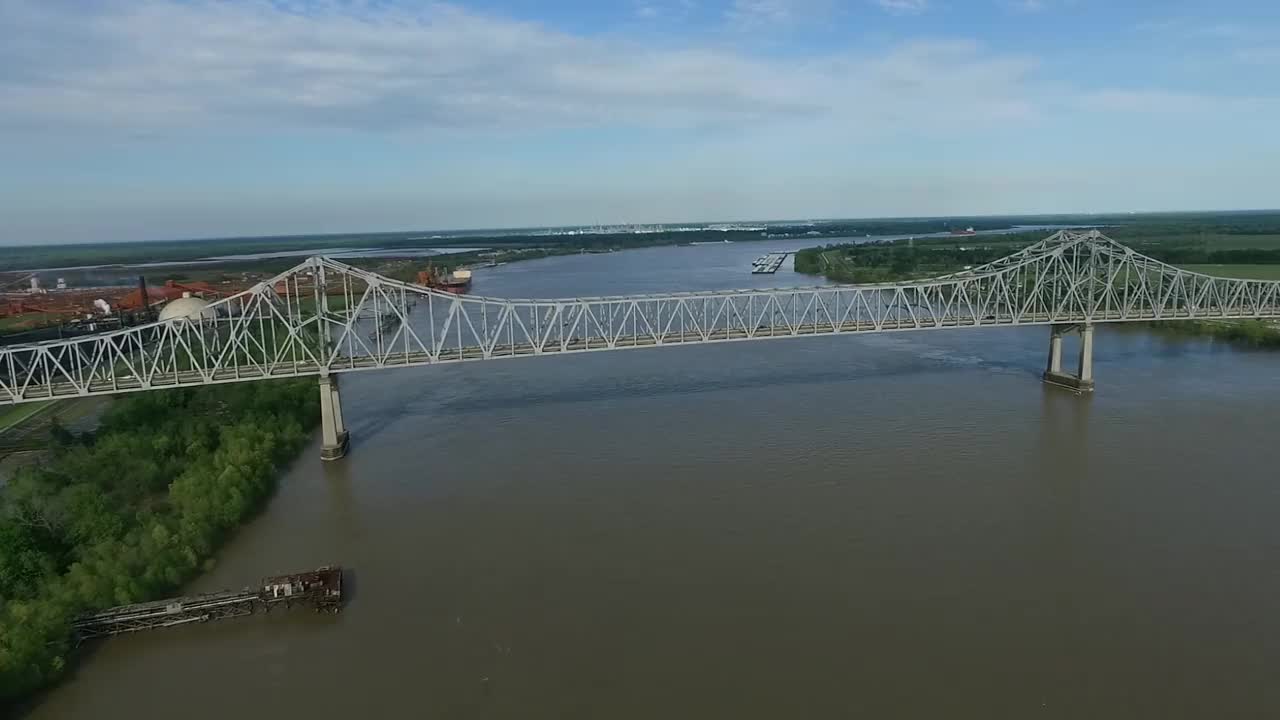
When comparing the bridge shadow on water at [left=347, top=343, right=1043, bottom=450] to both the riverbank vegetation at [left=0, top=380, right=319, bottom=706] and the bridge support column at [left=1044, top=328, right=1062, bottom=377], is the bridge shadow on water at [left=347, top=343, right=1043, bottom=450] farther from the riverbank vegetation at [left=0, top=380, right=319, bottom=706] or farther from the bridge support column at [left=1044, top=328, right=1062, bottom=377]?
the riverbank vegetation at [left=0, top=380, right=319, bottom=706]

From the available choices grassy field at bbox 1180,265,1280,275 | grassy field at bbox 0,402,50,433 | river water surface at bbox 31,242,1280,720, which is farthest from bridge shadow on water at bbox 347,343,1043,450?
grassy field at bbox 1180,265,1280,275

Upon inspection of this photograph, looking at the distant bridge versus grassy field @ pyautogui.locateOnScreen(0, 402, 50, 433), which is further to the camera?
grassy field @ pyautogui.locateOnScreen(0, 402, 50, 433)

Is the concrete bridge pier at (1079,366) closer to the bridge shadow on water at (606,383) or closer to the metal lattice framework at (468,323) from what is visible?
the metal lattice framework at (468,323)

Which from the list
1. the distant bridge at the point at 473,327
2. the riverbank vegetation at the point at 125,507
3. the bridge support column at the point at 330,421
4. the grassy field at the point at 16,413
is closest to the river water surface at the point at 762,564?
the bridge support column at the point at 330,421

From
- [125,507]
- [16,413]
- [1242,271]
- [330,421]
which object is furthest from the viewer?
[1242,271]

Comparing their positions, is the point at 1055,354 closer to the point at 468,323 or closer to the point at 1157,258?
the point at 468,323

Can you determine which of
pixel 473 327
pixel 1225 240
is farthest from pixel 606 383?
pixel 1225 240

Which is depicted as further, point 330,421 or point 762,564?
point 330,421
